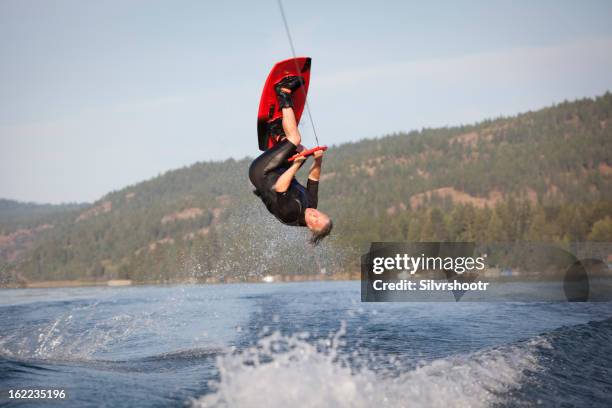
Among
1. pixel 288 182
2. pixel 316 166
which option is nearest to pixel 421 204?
pixel 316 166

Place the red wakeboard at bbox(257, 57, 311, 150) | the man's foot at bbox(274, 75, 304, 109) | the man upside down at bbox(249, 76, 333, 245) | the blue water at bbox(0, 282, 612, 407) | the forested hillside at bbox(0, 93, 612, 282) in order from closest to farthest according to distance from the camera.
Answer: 1. the blue water at bbox(0, 282, 612, 407)
2. the man upside down at bbox(249, 76, 333, 245)
3. the man's foot at bbox(274, 75, 304, 109)
4. the red wakeboard at bbox(257, 57, 311, 150)
5. the forested hillside at bbox(0, 93, 612, 282)

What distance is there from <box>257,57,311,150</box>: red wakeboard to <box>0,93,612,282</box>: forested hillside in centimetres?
4647

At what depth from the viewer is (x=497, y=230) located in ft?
251

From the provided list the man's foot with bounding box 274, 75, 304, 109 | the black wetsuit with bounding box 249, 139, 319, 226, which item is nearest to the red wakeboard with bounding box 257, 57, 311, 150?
the man's foot with bounding box 274, 75, 304, 109

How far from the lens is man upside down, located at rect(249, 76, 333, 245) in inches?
295

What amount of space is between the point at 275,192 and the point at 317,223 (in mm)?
689

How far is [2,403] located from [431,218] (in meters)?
78.4

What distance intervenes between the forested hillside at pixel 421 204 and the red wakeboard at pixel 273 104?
1829 inches

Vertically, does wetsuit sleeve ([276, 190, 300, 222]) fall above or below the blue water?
above

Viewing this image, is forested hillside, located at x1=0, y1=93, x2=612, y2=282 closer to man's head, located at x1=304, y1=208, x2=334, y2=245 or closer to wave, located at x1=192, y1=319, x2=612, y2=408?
wave, located at x1=192, y1=319, x2=612, y2=408

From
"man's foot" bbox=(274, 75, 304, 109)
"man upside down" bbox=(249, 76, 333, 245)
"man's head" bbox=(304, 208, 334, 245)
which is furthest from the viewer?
"man's foot" bbox=(274, 75, 304, 109)

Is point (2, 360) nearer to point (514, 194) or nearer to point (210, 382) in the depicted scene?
point (210, 382)

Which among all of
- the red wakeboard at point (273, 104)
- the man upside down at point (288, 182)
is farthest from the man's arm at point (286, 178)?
the red wakeboard at point (273, 104)

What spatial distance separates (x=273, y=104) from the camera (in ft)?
27.5
